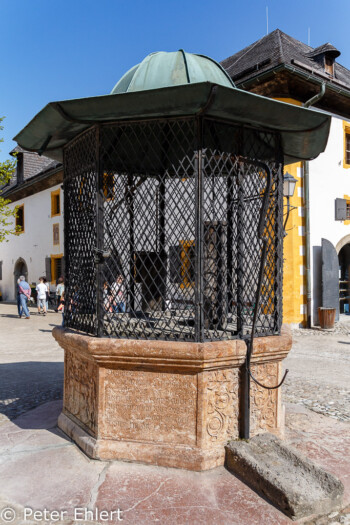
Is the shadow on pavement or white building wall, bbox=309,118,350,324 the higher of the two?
white building wall, bbox=309,118,350,324

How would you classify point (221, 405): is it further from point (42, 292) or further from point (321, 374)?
point (42, 292)

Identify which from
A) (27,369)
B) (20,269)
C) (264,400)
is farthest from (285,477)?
(20,269)

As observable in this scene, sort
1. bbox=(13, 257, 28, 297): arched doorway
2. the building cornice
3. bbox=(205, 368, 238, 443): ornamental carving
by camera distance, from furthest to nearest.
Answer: bbox=(13, 257, 28, 297): arched doorway, the building cornice, bbox=(205, 368, 238, 443): ornamental carving

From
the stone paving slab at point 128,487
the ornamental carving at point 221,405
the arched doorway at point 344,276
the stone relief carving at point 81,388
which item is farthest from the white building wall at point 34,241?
the ornamental carving at point 221,405

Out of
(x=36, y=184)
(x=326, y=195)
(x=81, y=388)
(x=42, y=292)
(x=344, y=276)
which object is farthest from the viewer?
(x=36, y=184)

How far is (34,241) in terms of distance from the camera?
21766 mm

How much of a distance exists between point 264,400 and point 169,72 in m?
2.56

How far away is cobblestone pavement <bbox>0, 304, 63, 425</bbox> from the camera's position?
4.72m

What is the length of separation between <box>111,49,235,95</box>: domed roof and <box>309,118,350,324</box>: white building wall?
896 cm

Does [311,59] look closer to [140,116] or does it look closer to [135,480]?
[140,116]

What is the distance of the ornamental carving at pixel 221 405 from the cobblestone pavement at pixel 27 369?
6.77 ft

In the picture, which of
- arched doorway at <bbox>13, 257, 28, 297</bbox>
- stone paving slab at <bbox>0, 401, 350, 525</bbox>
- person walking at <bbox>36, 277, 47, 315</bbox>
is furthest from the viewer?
arched doorway at <bbox>13, 257, 28, 297</bbox>

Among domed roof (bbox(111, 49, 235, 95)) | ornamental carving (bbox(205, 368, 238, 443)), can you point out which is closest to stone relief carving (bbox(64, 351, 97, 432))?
ornamental carving (bbox(205, 368, 238, 443))

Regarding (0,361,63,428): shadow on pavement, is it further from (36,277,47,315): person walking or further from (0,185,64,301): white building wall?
(0,185,64,301): white building wall
